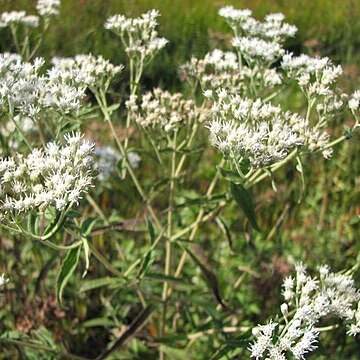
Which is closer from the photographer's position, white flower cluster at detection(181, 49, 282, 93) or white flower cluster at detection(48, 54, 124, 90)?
white flower cluster at detection(48, 54, 124, 90)

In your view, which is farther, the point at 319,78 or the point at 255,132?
the point at 319,78

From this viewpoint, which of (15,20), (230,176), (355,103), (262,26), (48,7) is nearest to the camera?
(230,176)

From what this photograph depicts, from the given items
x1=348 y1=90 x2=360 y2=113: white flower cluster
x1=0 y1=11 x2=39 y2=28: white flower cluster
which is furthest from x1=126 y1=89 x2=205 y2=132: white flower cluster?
x1=0 y1=11 x2=39 y2=28: white flower cluster

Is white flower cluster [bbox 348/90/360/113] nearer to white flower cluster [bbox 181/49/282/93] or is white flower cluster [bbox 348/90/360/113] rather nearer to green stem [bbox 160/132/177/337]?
white flower cluster [bbox 181/49/282/93]

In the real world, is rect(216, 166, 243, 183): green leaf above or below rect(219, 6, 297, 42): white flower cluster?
below

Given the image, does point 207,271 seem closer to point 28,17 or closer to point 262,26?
point 262,26

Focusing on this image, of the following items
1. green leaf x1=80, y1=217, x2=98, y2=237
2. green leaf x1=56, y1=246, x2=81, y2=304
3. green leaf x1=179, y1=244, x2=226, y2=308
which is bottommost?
green leaf x1=56, y1=246, x2=81, y2=304

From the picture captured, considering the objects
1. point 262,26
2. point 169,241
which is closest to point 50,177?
point 169,241
